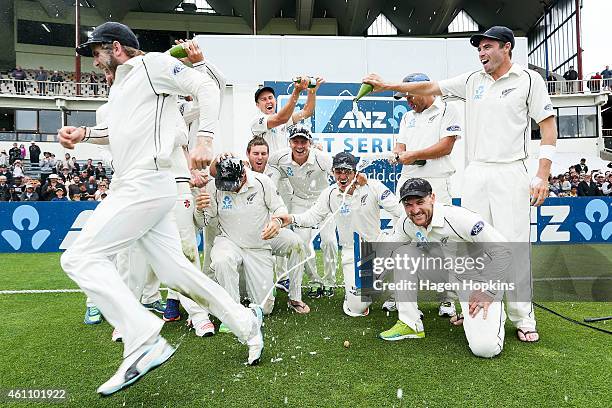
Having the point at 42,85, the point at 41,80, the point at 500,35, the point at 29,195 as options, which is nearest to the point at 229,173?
the point at 500,35

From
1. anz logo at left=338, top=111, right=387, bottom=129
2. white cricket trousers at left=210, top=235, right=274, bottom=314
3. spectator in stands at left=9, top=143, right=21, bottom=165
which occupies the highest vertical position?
spectator in stands at left=9, top=143, right=21, bottom=165

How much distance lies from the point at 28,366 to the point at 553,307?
502 cm

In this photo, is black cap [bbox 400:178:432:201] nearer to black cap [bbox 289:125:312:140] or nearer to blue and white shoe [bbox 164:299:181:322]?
black cap [bbox 289:125:312:140]

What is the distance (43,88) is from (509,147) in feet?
102

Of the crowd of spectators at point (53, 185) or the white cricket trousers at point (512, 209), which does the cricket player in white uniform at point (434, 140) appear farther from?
the crowd of spectators at point (53, 185)

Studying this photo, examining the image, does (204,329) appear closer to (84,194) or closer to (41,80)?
(84,194)

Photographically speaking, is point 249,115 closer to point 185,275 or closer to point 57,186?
point 57,186

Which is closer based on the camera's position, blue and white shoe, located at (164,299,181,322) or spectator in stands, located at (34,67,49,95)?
blue and white shoe, located at (164,299,181,322)

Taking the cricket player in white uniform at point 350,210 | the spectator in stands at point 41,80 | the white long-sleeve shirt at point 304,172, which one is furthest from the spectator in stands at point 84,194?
the spectator in stands at point 41,80

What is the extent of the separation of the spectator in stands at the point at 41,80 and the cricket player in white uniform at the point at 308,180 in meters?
28.0

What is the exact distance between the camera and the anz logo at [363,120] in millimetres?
11484

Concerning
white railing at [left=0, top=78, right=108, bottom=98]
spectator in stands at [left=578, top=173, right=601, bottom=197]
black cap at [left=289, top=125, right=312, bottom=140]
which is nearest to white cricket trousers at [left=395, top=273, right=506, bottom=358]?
black cap at [left=289, top=125, right=312, bottom=140]

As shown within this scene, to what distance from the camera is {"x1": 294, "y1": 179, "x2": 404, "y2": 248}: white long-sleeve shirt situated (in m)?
5.22

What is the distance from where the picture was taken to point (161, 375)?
341cm
